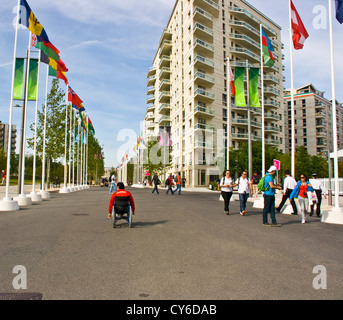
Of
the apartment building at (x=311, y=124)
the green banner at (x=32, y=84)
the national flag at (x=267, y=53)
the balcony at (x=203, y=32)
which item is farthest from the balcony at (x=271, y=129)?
the green banner at (x=32, y=84)

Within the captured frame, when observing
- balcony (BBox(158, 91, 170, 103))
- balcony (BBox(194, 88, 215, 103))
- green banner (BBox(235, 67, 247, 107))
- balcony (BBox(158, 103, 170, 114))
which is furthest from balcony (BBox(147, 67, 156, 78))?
green banner (BBox(235, 67, 247, 107))

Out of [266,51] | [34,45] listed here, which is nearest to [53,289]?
[34,45]

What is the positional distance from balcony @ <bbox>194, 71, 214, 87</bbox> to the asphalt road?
45.2m

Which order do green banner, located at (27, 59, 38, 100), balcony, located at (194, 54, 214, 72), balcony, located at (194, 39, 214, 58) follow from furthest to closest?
balcony, located at (194, 39, 214, 58)
balcony, located at (194, 54, 214, 72)
green banner, located at (27, 59, 38, 100)

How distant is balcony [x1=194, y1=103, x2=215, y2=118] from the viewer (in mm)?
50969

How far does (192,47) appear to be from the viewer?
5341 centimetres

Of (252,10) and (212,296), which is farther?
(252,10)

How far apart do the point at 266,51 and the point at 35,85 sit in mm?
12708

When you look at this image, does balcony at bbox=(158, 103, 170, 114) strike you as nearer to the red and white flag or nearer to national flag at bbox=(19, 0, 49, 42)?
national flag at bbox=(19, 0, 49, 42)

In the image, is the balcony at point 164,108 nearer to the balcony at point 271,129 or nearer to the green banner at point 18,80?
the balcony at point 271,129

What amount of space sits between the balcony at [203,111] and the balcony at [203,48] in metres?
9.25

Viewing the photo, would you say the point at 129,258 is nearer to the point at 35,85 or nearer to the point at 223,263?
the point at 223,263
